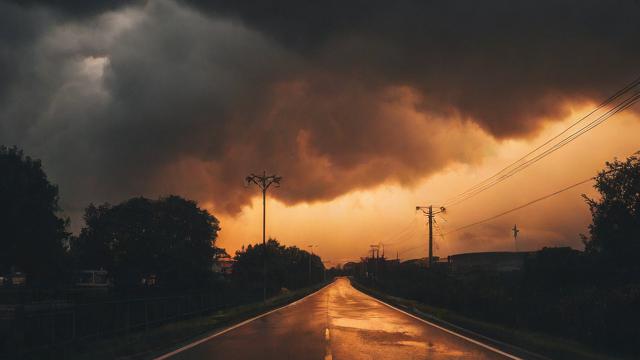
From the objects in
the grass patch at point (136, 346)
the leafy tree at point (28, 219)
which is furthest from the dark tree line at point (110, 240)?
the grass patch at point (136, 346)

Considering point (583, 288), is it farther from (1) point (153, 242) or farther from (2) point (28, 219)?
(1) point (153, 242)

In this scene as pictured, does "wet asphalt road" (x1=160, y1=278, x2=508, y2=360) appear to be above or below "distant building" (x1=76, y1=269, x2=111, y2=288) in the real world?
above

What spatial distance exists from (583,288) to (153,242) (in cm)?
4391

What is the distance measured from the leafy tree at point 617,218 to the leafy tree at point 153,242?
134 feet

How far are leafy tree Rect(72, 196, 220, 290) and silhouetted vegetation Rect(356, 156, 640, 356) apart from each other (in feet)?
75.0

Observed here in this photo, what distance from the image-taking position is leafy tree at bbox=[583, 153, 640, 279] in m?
54.4

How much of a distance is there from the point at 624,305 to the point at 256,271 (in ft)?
279

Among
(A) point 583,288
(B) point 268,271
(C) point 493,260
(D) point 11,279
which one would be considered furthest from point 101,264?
(C) point 493,260

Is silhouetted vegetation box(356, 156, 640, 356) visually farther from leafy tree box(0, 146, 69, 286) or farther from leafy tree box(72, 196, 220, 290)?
leafy tree box(0, 146, 69, 286)

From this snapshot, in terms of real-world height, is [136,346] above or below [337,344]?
above

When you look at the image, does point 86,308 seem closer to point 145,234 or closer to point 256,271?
point 145,234

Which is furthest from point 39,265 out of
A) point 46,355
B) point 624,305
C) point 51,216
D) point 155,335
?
point 624,305

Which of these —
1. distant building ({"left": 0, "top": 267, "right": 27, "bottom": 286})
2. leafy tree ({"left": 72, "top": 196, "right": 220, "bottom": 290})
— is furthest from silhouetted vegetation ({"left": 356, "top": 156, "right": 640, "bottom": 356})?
distant building ({"left": 0, "top": 267, "right": 27, "bottom": 286})

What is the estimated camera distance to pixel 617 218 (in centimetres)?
5959
